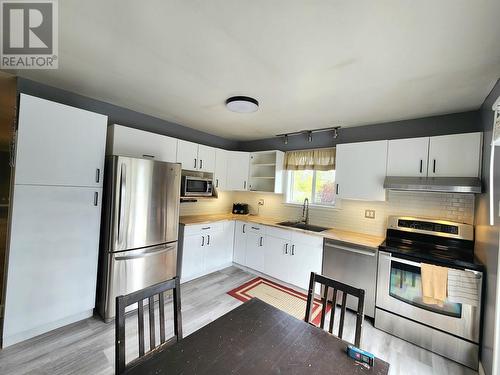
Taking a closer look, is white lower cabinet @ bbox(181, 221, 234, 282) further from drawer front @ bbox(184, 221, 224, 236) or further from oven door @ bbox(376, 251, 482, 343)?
oven door @ bbox(376, 251, 482, 343)

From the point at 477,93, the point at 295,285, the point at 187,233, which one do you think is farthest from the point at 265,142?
the point at 477,93

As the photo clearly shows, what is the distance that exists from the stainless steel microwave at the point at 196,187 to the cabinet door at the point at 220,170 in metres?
0.20

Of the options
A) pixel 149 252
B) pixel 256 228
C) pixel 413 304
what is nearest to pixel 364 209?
pixel 413 304

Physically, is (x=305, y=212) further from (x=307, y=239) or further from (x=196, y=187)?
(x=196, y=187)

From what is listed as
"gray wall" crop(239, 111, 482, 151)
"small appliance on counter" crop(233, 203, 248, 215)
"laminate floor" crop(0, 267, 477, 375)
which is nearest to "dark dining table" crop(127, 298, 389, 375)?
"laminate floor" crop(0, 267, 477, 375)

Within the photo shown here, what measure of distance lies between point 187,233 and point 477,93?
357cm

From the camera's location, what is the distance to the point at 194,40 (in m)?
1.49

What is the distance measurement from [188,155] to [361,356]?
307 centimetres

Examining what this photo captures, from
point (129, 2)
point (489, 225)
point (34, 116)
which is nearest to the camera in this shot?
point (129, 2)

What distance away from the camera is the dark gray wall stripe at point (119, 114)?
2.30 meters

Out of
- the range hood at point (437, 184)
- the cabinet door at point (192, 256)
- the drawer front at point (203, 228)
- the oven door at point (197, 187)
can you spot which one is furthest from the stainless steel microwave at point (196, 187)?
the range hood at point (437, 184)

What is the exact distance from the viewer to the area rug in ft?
8.95

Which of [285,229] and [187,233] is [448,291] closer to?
[285,229]

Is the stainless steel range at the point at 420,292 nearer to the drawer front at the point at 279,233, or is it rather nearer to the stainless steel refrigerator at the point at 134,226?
the drawer front at the point at 279,233
